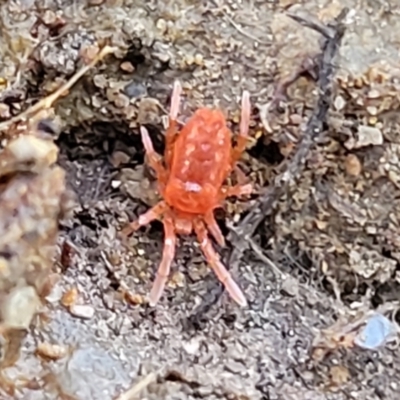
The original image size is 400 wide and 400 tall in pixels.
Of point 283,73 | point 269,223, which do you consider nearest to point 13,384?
point 269,223

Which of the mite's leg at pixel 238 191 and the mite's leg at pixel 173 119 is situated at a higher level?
the mite's leg at pixel 173 119

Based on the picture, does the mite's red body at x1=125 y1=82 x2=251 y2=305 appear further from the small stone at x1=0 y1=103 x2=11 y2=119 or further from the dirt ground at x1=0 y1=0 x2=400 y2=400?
the small stone at x1=0 y1=103 x2=11 y2=119

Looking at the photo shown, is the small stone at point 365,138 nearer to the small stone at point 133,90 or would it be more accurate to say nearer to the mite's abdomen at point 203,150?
the mite's abdomen at point 203,150

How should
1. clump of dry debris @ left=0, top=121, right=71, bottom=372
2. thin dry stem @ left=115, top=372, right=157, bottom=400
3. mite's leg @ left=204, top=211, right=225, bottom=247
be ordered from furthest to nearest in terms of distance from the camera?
1. mite's leg @ left=204, top=211, right=225, bottom=247
2. thin dry stem @ left=115, top=372, right=157, bottom=400
3. clump of dry debris @ left=0, top=121, right=71, bottom=372

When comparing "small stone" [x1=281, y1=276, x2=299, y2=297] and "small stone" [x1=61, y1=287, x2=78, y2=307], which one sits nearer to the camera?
"small stone" [x1=61, y1=287, x2=78, y2=307]

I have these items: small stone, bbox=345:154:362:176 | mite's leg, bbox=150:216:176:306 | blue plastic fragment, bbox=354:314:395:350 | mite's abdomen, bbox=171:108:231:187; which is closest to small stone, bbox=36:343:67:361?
mite's leg, bbox=150:216:176:306

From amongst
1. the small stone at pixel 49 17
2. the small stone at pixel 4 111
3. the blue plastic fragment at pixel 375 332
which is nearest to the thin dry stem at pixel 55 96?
the small stone at pixel 4 111
